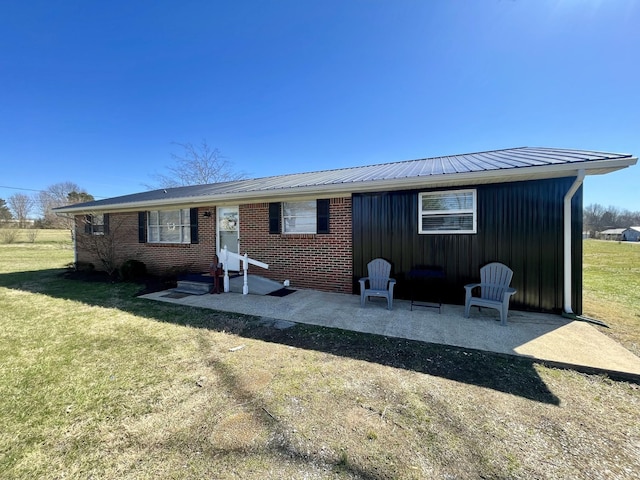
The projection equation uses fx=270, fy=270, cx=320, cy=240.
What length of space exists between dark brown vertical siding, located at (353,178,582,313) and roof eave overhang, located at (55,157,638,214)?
0.28m

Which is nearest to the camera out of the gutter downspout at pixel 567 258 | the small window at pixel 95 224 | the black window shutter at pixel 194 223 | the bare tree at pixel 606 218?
the gutter downspout at pixel 567 258

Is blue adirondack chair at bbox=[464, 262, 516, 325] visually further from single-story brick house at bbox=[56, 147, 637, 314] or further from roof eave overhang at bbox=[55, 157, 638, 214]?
roof eave overhang at bbox=[55, 157, 638, 214]

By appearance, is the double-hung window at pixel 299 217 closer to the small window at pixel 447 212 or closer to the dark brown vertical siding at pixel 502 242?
the dark brown vertical siding at pixel 502 242

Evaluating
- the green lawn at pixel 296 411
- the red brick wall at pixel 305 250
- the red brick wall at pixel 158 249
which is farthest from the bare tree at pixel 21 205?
the green lawn at pixel 296 411

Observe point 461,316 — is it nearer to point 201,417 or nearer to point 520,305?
point 520,305

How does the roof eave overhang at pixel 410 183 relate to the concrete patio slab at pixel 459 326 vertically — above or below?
above

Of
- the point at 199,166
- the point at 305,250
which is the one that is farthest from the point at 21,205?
the point at 305,250

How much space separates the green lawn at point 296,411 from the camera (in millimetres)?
1738

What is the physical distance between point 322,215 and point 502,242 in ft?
12.8

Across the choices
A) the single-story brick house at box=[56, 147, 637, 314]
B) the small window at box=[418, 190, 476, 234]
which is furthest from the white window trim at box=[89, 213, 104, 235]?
the small window at box=[418, 190, 476, 234]

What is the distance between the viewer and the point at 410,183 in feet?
17.3

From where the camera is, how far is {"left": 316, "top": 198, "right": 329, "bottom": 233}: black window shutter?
22.4 feet

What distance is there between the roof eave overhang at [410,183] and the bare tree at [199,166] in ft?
49.9

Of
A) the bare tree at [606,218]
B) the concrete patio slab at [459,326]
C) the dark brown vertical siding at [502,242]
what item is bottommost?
the concrete patio slab at [459,326]
